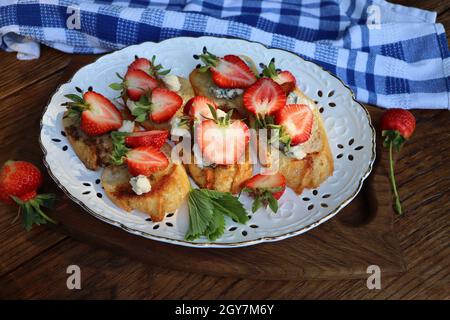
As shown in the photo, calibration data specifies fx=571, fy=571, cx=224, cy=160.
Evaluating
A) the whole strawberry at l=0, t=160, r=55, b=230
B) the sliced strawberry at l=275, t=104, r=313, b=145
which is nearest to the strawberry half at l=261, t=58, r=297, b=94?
the sliced strawberry at l=275, t=104, r=313, b=145

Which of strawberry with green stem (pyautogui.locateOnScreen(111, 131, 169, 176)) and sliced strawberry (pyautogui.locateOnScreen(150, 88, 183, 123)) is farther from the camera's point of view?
sliced strawberry (pyautogui.locateOnScreen(150, 88, 183, 123))

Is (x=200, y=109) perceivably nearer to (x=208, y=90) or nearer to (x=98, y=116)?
(x=208, y=90)

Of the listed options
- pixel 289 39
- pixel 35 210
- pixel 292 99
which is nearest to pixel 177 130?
pixel 292 99

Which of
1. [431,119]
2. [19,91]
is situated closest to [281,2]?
[431,119]

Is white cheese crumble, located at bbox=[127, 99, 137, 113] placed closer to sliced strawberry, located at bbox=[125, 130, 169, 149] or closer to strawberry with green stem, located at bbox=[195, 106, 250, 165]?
sliced strawberry, located at bbox=[125, 130, 169, 149]

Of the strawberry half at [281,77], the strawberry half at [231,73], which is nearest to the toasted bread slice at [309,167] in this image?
the strawberry half at [281,77]

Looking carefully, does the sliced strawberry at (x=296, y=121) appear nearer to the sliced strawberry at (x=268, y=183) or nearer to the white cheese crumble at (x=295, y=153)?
the white cheese crumble at (x=295, y=153)
